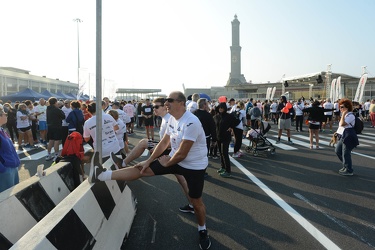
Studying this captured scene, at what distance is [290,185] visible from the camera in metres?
6.27

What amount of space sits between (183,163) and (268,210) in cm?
214

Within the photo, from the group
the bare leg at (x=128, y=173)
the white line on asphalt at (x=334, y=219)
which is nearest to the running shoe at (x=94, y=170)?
the bare leg at (x=128, y=173)

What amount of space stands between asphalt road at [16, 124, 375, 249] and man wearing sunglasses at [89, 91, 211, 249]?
26.3 inches

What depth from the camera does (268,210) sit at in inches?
189

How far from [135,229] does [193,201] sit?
3.47 feet

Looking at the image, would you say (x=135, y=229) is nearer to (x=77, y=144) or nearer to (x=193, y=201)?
(x=193, y=201)

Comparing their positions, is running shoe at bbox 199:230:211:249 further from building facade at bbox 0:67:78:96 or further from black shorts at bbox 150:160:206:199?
building facade at bbox 0:67:78:96

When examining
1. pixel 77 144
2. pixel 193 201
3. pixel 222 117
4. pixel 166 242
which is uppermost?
pixel 222 117

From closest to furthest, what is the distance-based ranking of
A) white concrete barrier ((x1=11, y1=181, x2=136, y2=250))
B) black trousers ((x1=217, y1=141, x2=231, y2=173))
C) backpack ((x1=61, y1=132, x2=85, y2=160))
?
white concrete barrier ((x1=11, y1=181, x2=136, y2=250)) → backpack ((x1=61, y1=132, x2=85, y2=160)) → black trousers ((x1=217, y1=141, x2=231, y2=173))

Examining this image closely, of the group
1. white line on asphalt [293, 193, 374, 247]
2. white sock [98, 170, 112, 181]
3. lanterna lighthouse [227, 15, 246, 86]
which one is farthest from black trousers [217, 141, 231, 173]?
lanterna lighthouse [227, 15, 246, 86]

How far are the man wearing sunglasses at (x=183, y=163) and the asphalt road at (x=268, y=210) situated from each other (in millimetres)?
667

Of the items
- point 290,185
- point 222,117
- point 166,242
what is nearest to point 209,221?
point 166,242

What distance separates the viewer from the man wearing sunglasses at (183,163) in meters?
3.32

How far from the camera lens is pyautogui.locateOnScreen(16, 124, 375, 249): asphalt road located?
146 inches
